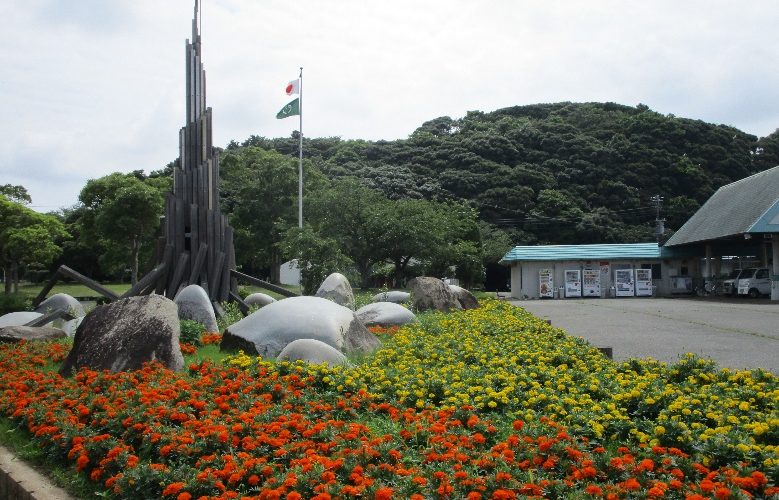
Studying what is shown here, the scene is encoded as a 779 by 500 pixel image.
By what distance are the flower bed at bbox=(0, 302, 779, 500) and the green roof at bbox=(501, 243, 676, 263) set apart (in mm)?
27339

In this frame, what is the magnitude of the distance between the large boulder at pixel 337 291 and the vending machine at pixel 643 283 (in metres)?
22.3

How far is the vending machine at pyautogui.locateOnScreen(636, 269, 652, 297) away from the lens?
3538 centimetres

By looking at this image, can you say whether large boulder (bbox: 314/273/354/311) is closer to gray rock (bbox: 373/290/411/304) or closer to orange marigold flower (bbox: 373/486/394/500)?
gray rock (bbox: 373/290/411/304)

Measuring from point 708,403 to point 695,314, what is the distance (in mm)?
15531

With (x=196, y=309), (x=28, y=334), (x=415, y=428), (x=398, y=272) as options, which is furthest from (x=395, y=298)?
(x=398, y=272)

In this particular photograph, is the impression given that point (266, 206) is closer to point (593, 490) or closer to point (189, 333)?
point (189, 333)

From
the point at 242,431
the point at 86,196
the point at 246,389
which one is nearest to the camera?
the point at 242,431

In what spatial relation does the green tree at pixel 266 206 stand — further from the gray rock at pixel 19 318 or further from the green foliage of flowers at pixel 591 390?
the green foliage of flowers at pixel 591 390

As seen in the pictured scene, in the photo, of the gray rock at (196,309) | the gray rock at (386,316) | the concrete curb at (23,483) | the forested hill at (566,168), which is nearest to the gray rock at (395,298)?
the gray rock at (386,316)

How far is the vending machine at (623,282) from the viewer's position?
116ft

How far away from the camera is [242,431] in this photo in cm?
552

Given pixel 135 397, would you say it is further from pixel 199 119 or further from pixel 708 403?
pixel 199 119

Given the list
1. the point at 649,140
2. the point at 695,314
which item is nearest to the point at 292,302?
the point at 695,314

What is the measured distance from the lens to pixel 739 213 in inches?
1213
